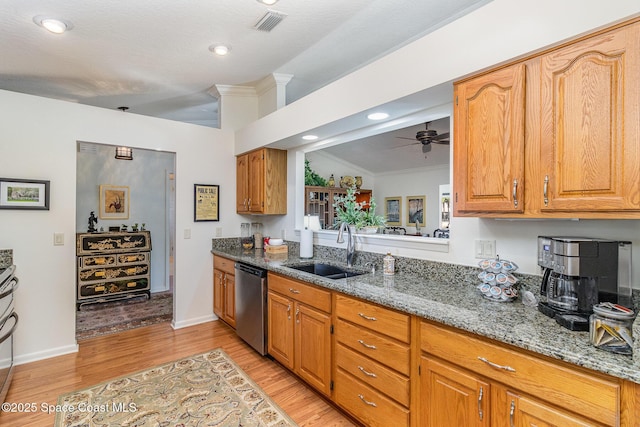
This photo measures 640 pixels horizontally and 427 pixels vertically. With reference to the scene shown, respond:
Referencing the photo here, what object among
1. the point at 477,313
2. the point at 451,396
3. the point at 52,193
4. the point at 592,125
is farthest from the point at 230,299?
the point at 592,125

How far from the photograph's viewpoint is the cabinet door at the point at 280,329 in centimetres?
253

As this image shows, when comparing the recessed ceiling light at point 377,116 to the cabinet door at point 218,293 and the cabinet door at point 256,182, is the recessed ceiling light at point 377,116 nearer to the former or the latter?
the cabinet door at point 256,182

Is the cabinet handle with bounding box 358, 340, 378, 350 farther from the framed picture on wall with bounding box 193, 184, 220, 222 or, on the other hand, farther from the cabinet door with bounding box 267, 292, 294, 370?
the framed picture on wall with bounding box 193, 184, 220, 222

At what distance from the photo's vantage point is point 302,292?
238cm

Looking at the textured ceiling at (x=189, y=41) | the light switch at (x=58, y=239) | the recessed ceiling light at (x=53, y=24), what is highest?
the textured ceiling at (x=189, y=41)

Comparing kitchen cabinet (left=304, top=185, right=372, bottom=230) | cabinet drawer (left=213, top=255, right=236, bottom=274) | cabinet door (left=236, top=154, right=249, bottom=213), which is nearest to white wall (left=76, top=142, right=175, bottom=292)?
cabinet door (left=236, top=154, right=249, bottom=213)

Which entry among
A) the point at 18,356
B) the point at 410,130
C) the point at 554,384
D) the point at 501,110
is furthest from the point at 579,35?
the point at 18,356

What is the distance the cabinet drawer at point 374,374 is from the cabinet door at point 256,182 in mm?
2074

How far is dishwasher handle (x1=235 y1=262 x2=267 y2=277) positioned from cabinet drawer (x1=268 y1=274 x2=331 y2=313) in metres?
0.11

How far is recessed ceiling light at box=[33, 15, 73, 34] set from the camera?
2320 mm

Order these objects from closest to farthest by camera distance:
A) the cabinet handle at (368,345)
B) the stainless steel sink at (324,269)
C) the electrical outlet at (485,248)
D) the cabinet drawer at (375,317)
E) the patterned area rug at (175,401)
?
the cabinet drawer at (375,317) < the cabinet handle at (368,345) < the electrical outlet at (485,248) < the patterned area rug at (175,401) < the stainless steel sink at (324,269)

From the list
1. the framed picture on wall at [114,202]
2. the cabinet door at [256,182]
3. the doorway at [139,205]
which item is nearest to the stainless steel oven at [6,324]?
the doorway at [139,205]

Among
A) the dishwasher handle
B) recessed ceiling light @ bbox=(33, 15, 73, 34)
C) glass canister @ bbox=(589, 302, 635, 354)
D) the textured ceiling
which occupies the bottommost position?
the dishwasher handle

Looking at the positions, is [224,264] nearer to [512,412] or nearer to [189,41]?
[189,41]
